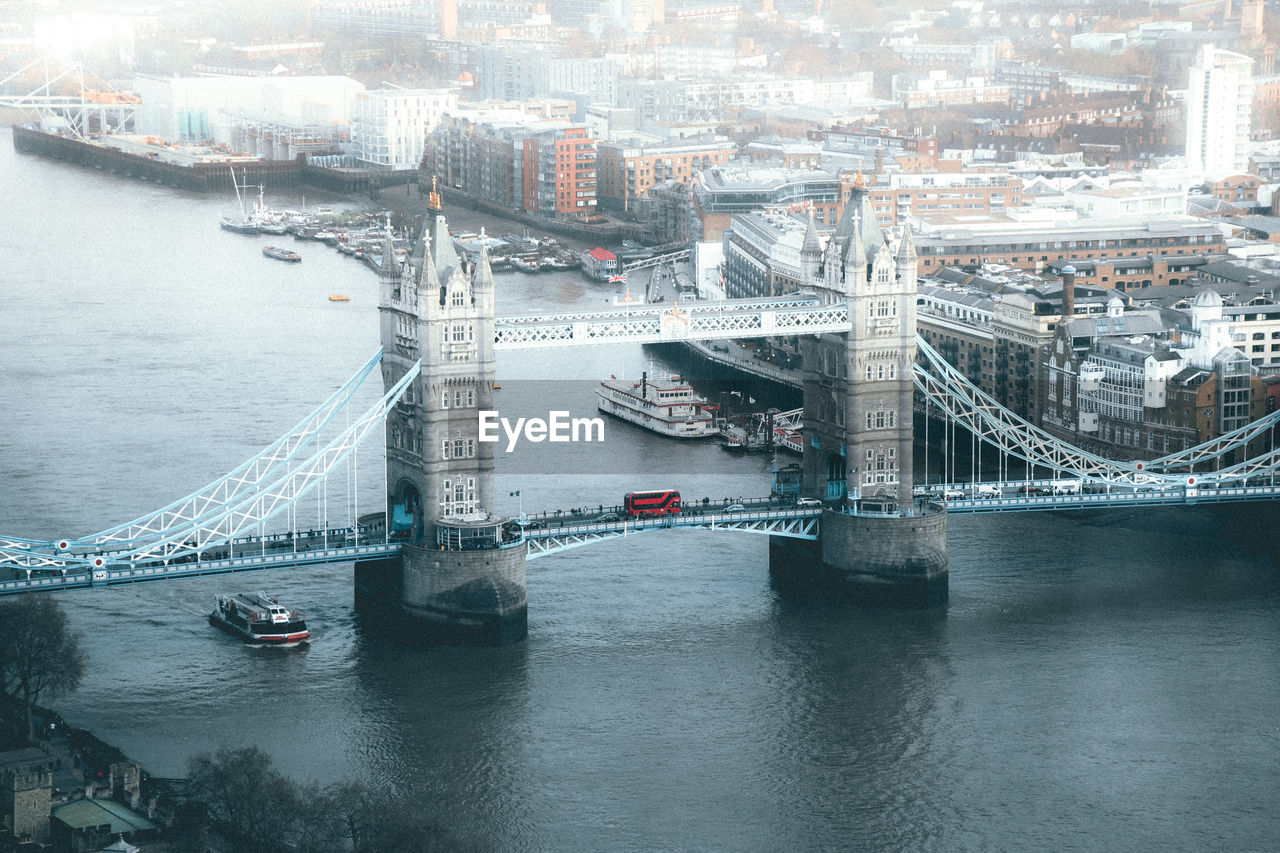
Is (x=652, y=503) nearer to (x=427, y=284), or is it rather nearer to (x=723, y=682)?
(x=723, y=682)

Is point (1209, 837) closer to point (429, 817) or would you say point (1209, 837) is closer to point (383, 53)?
point (429, 817)

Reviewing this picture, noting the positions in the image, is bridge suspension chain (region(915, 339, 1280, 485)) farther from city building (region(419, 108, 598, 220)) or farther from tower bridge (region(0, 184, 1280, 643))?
city building (region(419, 108, 598, 220))

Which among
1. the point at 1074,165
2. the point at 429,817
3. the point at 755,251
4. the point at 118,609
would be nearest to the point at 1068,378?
the point at 755,251

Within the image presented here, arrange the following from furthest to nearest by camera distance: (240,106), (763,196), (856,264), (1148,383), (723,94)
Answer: (723,94) < (240,106) < (763,196) < (1148,383) < (856,264)

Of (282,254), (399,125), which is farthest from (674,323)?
(399,125)

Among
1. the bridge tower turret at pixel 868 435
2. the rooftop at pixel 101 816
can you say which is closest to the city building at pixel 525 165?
the bridge tower turret at pixel 868 435

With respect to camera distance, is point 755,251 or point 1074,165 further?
point 1074,165

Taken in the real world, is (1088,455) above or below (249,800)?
above
